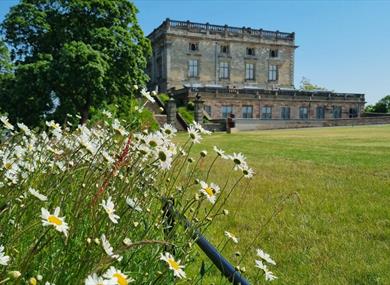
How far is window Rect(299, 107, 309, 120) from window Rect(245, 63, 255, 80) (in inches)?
288

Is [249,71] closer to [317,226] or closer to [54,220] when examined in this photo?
[317,226]

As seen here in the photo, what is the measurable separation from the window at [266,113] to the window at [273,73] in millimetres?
7629

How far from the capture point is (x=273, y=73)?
5447cm

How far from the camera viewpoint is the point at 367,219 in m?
5.25

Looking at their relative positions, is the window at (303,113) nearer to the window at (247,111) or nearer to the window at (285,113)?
the window at (285,113)

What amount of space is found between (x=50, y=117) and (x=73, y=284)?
19.3 m

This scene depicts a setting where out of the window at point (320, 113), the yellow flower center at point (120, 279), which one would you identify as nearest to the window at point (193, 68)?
the window at point (320, 113)

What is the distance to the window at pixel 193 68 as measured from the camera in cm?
4953

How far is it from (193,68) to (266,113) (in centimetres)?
1001

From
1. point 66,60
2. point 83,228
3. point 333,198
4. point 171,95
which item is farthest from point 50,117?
point 171,95

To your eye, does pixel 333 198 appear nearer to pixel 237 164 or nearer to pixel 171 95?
pixel 237 164

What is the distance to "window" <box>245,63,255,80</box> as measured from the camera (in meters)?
52.8


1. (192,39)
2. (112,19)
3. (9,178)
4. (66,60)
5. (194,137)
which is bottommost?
(9,178)

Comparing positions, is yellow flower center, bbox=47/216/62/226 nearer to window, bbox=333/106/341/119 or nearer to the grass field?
the grass field
